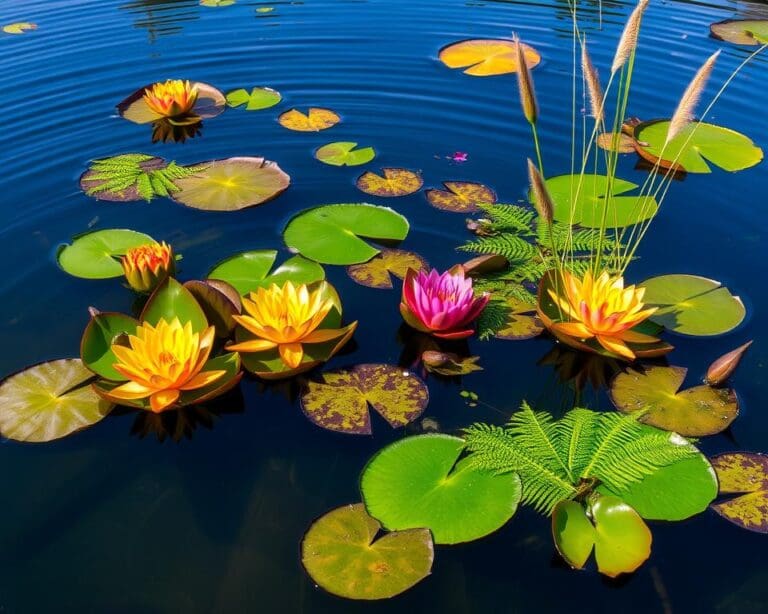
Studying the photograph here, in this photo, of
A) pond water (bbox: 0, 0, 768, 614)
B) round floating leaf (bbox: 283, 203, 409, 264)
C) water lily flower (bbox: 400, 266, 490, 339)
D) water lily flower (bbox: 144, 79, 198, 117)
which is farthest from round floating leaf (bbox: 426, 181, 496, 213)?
water lily flower (bbox: 144, 79, 198, 117)

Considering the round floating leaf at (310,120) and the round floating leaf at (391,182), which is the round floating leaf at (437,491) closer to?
the round floating leaf at (391,182)

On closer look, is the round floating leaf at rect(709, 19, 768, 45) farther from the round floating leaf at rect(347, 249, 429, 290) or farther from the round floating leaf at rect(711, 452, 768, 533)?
the round floating leaf at rect(711, 452, 768, 533)

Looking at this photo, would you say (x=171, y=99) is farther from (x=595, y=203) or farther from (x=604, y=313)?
(x=604, y=313)

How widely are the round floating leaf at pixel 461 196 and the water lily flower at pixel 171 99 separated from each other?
2.46 meters

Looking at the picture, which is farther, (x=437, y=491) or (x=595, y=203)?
(x=595, y=203)

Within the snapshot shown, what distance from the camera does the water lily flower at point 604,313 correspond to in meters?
3.20

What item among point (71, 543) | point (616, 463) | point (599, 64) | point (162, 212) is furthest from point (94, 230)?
point (599, 64)

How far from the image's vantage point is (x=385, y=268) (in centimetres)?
404

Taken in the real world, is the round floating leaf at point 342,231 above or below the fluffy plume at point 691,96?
below

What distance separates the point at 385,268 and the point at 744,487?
87.2 inches

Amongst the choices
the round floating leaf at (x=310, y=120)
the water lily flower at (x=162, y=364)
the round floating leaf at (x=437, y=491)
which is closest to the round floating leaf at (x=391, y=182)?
the round floating leaf at (x=310, y=120)

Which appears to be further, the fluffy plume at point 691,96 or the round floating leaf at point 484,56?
the round floating leaf at point 484,56

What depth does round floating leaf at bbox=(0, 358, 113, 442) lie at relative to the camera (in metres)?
2.96

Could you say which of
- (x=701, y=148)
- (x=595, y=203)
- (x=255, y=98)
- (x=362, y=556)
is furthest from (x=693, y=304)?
(x=255, y=98)
